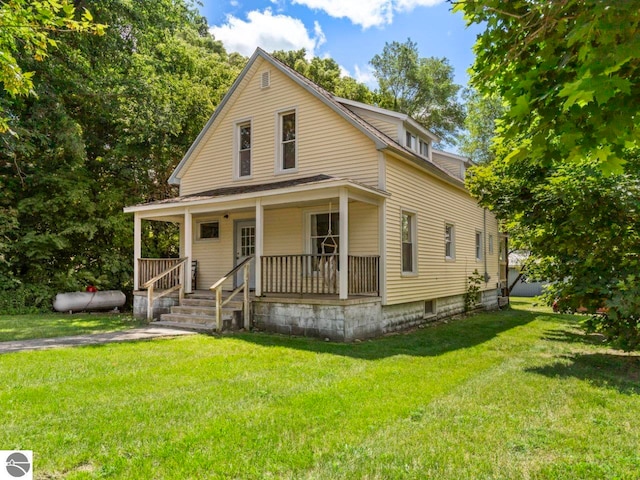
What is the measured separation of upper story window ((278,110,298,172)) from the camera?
39.9 ft

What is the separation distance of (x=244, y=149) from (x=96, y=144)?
8338 mm

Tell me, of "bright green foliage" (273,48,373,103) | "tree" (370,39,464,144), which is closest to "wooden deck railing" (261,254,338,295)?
"bright green foliage" (273,48,373,103)

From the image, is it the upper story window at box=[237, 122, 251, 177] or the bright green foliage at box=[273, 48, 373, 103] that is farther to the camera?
the bright green foliage at box=[273, 48, 373, 103]

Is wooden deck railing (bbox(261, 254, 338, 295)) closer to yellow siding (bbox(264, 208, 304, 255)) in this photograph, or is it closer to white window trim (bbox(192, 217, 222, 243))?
yellow siding (bbox(264, 208, 304, 255))

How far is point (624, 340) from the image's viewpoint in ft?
21.4

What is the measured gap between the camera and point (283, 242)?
479 inches

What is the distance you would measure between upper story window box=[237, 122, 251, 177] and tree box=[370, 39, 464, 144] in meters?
23.1

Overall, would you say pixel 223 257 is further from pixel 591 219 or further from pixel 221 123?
pixel 591 219

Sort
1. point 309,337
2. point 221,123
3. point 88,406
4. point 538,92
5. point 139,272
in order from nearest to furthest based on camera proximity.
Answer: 1. point 538,92
2. point 88,406
3. point 309,337
4. point 139,272
5. point 221,123

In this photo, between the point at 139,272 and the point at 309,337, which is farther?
the point at 139,272

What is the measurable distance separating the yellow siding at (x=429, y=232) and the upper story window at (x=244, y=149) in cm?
471

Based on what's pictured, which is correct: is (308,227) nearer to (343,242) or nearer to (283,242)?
(283,242)

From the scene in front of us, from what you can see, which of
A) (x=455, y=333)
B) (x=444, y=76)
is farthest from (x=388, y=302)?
(x=444, y=76)

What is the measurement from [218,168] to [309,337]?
6.89 meters
